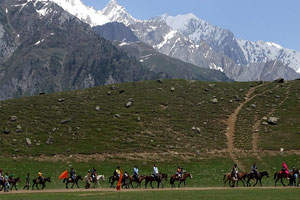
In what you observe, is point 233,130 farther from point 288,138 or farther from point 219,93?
point 219,93

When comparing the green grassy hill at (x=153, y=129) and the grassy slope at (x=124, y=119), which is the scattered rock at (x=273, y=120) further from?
the grassy slope at (x=124, y=119)

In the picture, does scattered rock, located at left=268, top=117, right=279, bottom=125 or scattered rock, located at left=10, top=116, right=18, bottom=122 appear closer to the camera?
scattered rock, located at left=268, top=117, right=279, bottom=125

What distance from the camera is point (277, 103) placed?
132875 millimetres

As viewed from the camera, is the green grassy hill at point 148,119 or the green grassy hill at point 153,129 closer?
the green grassy hill at point 153,129

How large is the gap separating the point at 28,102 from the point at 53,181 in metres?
62.8

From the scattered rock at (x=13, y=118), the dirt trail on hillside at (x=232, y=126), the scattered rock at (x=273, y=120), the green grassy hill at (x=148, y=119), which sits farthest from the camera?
the scattered rock at (x=13, y=118)

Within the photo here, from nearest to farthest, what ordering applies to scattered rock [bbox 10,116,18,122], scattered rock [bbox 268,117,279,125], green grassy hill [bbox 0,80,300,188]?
green grassy hill [bbox 0,80,300,188]
scattered rock [bbox 268,117,279,125]
scattered rock [bbox 10,116,18,122]

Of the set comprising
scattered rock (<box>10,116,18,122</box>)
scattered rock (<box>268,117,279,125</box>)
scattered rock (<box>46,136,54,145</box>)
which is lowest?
scattered rock (<box>46,136,54,145</box>)

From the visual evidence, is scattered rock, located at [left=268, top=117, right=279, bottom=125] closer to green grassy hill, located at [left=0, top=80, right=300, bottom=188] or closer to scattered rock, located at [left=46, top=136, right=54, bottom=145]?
green grassy hill, located at [left=0, top=80, right=300, bottom=188]

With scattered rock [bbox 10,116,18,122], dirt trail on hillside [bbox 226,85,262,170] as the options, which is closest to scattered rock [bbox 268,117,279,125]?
dirt trail on hillside [bbox 226,85,262,170]

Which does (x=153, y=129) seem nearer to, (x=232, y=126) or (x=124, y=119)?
(x=124, y=119)

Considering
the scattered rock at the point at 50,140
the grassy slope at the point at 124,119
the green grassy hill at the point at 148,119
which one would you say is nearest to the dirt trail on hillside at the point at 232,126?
the green grassy hill at the point at 148,119

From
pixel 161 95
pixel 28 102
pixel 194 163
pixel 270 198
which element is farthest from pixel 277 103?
pixel 270 198

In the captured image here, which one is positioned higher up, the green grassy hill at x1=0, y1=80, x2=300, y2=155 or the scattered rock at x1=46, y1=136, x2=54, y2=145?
the green grassy hill at x1=0, y1=80, x2=300, y2=155
